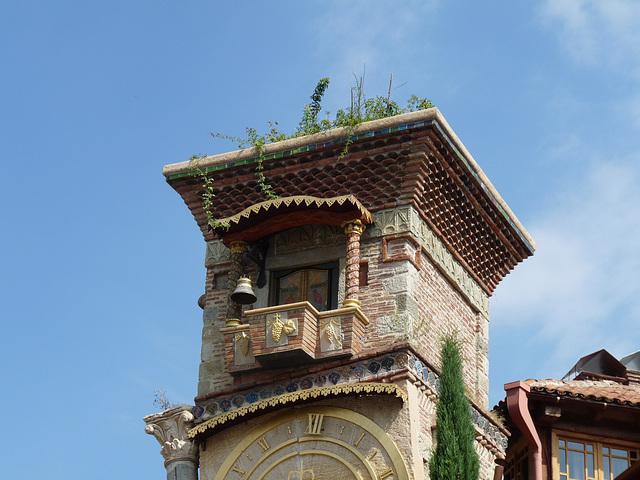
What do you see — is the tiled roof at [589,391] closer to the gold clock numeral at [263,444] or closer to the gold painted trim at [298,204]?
the gold painted trim at [298,204]

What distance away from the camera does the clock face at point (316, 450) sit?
60.2 feet

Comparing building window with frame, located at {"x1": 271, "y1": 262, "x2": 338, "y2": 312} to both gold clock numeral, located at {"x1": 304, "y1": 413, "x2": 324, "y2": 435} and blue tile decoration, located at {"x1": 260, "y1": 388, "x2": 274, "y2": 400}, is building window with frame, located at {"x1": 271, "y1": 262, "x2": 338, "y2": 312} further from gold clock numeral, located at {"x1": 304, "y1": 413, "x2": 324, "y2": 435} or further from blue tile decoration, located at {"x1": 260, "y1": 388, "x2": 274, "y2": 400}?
gold clock numeral, located at {"x1": 304, "y1": 413, "x2": 324, "y2": 435}

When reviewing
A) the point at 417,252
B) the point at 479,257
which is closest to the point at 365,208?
the point at 417,252

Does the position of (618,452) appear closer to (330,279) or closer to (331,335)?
(331,335)

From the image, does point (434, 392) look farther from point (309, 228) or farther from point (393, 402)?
point (309, 228)

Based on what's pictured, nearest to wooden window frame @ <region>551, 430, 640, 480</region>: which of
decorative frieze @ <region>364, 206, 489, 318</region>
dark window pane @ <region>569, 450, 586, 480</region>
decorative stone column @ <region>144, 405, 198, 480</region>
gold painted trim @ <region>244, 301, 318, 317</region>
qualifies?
dark window pane @ <region>569, 450, 586, 480</region>

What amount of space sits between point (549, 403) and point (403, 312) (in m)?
2.33

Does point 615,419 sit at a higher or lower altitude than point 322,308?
lower

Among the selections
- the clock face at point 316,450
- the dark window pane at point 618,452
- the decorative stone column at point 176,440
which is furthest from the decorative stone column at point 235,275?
the dark window pane at point 618,452

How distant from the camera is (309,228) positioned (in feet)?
68.3

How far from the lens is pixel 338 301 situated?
19906 millimetres

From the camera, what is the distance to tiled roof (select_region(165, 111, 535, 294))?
20.2 meters

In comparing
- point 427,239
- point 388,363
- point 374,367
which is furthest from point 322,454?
point 427,239

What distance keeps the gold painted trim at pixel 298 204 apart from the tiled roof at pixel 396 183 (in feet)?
1.54
